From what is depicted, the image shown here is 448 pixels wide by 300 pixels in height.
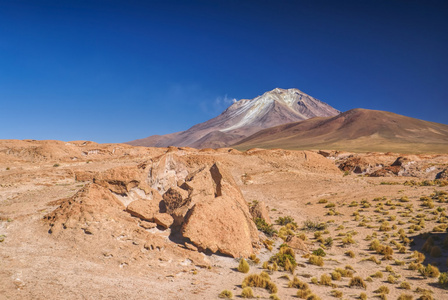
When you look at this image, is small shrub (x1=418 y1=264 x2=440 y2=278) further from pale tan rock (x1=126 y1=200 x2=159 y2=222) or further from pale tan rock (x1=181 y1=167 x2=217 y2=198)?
pale tan rock (x1=126 y1=200 x2=159 y2=222)

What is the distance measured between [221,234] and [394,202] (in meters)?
15.0

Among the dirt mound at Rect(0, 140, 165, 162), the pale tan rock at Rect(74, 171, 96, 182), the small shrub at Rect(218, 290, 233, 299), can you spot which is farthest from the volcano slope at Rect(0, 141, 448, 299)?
the dirt mound at Rect(0, 140, 165, 162)

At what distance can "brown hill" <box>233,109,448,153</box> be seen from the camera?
10844cm

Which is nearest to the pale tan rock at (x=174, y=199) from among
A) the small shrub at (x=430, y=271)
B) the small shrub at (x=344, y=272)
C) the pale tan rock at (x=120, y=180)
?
the pale tan rock at (x=120, y=180)

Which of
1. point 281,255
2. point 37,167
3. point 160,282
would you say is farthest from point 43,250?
point 37,167

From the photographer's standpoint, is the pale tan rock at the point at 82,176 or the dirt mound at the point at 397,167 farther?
the dirt mound at the point at 397,167

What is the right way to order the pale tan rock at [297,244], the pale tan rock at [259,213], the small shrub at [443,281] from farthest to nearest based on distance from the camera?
1. the pale tan rock at [259,213]
2. the pale tan rock at [297,244]
3. the small shrub at [443,281]

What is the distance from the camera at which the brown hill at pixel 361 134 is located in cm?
10844

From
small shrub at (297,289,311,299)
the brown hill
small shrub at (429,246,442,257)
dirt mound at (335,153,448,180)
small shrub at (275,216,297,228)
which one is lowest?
small shrub at (297,289,311,299)

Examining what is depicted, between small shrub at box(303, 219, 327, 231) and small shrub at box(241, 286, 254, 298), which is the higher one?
small shrub at box(303, 219, 327, 231)

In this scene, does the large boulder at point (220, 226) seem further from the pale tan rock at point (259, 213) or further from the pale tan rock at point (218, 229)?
the pale tan rock at point (259, 213)

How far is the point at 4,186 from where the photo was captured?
1789 centimetres

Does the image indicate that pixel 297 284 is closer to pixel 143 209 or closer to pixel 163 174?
pixel 143 209

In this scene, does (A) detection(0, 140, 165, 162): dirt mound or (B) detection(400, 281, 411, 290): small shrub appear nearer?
(B) detection(400, 281, 411, 290): small shrub
